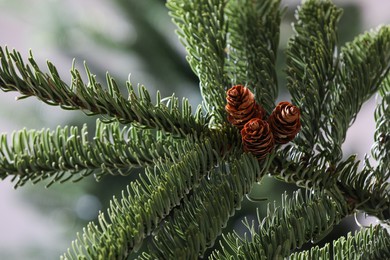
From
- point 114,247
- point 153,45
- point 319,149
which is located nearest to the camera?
point 114,247

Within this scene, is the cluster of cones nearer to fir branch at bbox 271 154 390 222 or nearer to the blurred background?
fir branch at bbox 271 154 390 222

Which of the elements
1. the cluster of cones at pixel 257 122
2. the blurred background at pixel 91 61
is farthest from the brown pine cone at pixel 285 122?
the blurred background at pixel 91 61

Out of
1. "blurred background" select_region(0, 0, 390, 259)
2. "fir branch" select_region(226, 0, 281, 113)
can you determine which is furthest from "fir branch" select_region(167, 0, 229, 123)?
"blurred background" select_region(0, 0, 390, 259)

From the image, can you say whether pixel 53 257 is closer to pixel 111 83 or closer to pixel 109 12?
pixel 109 12

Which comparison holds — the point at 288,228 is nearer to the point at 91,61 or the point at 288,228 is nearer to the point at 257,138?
the point at 257,138

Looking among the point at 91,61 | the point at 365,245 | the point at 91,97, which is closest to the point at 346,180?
the point at 365,245

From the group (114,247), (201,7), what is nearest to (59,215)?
(201,7)

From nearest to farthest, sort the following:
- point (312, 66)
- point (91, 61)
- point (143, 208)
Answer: point (143, 208) < point (312, 66) < point (91, 61)
